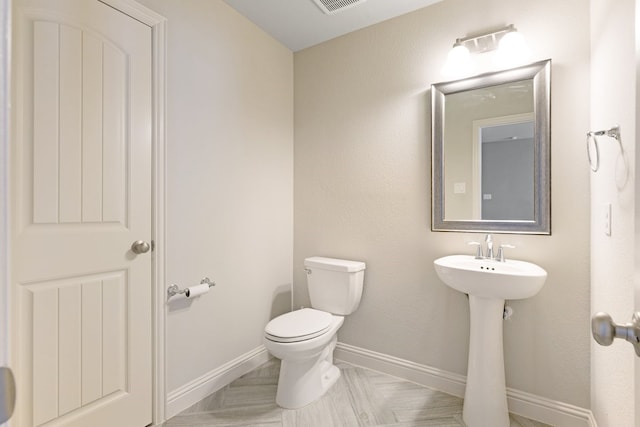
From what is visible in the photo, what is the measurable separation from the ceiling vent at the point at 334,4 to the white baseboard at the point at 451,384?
90.0 inches

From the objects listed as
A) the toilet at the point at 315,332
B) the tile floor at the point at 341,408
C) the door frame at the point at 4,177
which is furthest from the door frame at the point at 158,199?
the door frame at the point at 4,177

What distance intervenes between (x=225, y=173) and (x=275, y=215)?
560 mm

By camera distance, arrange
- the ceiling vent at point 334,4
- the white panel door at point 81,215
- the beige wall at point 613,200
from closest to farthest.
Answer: the beige wall at point 613,200 < the white panel door at point 81,215 < the ceiling vent at point 334,4

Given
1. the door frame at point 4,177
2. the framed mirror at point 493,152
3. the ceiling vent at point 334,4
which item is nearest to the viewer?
the door frame at point 4,177

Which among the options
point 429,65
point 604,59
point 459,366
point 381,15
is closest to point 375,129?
point 429,65

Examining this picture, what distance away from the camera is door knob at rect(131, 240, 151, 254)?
150 centimetres

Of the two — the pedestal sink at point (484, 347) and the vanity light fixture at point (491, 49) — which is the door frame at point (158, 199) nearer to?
the pedestal sink at point (484, 347)

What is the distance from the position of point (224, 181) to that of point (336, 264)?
0.91 metres

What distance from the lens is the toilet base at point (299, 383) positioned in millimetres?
1750

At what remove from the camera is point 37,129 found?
1.19 meters

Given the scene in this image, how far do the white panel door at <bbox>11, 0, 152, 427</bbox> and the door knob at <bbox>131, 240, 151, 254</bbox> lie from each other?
2 cm

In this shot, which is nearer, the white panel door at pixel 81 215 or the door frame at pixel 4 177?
the door frame at pixel 4 177

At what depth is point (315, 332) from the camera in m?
1.74

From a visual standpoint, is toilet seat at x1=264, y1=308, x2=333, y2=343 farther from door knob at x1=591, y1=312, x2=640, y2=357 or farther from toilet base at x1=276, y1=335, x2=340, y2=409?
door knob at x1=591, y1=312, x2=640, y2=357
